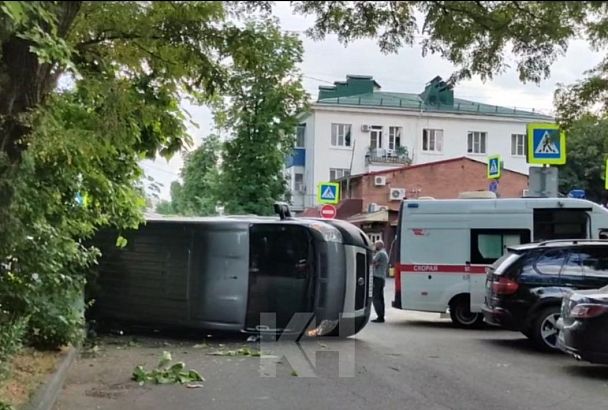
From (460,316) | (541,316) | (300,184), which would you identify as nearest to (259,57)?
(541,316)

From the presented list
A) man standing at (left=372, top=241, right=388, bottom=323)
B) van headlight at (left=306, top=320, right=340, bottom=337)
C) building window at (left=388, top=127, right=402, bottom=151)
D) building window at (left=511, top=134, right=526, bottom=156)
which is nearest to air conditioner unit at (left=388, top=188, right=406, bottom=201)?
building window at (left=388, top=127, right=402, bottom=151)

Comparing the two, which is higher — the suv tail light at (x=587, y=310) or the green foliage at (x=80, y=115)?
the green foliage at (x=80, y=115)

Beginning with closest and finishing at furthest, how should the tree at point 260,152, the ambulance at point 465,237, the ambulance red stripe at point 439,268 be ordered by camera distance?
the ambulance at point 465,237 → the ambulance red stripe at point 439,268 → the tree at point 260,152

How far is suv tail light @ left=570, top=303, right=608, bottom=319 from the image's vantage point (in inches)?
403

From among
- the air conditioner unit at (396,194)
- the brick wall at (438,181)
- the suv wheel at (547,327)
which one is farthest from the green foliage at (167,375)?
the brick wall at (438,181)

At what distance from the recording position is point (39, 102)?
644 cm

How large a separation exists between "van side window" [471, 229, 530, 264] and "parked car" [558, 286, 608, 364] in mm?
5151

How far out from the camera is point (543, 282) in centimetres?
1305

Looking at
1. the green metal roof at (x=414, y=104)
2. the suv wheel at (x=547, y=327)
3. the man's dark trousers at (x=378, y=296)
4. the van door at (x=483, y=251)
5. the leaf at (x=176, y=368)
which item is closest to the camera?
the leaf at (x=176, y=368)

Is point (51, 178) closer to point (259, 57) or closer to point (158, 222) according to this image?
point (259, 57)

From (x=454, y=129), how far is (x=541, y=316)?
1584 inches

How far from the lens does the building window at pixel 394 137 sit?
50.8 meters

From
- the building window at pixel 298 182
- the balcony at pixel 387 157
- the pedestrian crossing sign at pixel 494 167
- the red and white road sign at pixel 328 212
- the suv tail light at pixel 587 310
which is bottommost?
the suv tail light at pixel 587 310

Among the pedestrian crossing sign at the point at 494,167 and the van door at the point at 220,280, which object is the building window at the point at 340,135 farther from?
the van door at the point at 220,280
